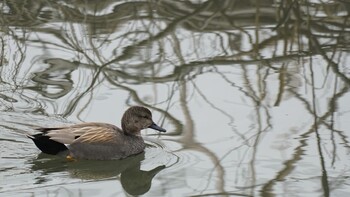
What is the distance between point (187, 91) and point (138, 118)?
1.15 metres

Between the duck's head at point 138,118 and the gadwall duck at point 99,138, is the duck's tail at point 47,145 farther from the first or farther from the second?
the duck's head at point 138,118

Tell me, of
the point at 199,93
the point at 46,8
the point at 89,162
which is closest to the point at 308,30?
the point at 199,93

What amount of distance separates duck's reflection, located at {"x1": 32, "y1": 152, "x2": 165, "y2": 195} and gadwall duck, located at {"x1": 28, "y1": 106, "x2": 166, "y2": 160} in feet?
0.24

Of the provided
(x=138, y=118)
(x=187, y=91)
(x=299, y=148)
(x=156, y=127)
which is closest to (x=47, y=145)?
(x=138, y=118)

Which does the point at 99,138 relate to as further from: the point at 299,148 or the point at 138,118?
the point at 299,148

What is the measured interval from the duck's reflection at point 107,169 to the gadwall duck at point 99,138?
0.24ft

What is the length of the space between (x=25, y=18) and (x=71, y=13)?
580 millimetres

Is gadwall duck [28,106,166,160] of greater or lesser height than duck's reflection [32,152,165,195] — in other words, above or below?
above

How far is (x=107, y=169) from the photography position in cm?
773

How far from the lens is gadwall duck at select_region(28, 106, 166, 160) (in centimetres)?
786

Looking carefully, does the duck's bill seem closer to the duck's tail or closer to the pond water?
the pond water

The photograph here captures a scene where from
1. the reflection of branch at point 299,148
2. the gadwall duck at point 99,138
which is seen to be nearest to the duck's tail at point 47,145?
the gadwall duck at point 99,138

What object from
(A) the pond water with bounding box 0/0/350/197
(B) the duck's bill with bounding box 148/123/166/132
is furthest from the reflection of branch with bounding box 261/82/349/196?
(B) the duck's bill with bounding box 148/123/166/132

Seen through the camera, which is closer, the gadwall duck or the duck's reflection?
the duck's reflection
